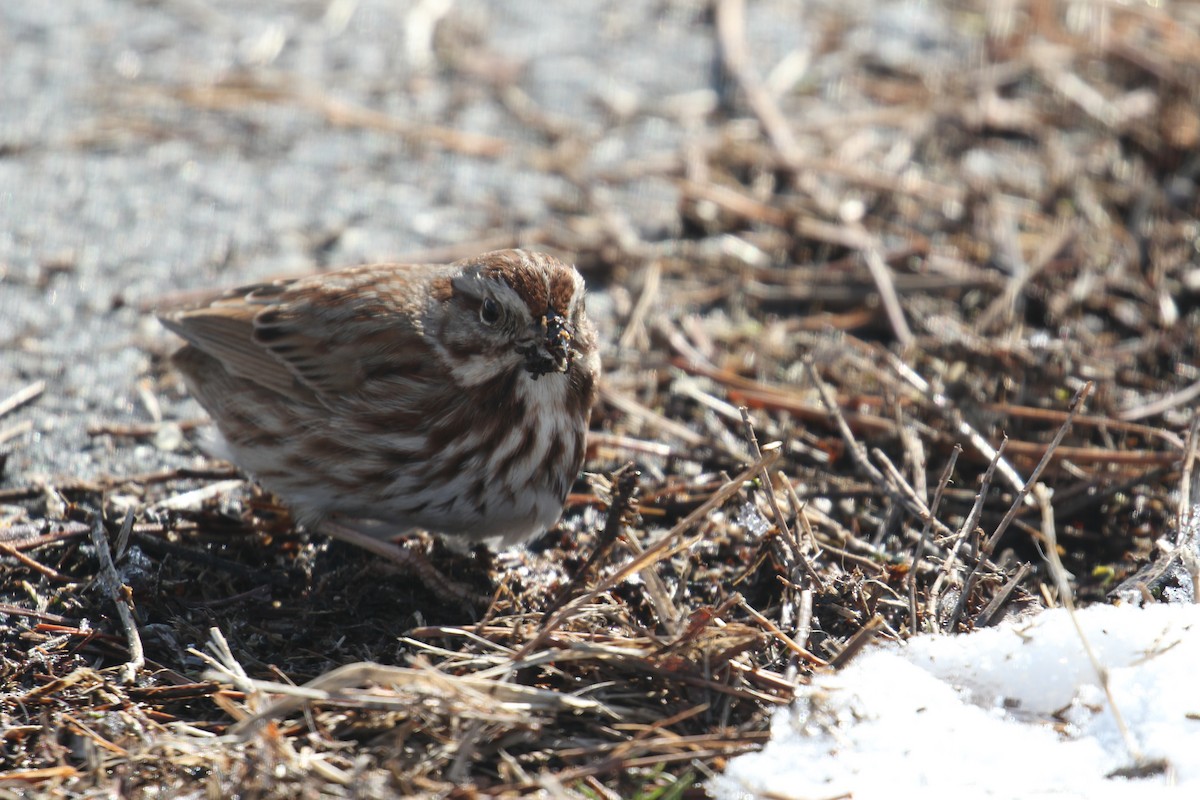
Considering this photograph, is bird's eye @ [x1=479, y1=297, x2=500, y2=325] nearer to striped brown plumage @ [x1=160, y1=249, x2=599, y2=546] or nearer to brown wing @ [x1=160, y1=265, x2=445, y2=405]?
striped brown plumage @ [x1=160, y1=249, x2=599, y2=546]

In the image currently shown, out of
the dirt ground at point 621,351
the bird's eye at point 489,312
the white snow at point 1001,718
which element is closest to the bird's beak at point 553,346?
the bird's eye at point 489,312

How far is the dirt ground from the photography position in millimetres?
3107

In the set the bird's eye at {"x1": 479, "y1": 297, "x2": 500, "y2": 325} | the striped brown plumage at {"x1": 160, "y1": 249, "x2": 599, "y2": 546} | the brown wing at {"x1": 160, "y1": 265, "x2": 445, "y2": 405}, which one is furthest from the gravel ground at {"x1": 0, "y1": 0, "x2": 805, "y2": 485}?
the bird's eye at {"x1": 479, "y1": 297, "x2": 500, "y2": 325}

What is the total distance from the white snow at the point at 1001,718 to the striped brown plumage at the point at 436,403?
3.78ft

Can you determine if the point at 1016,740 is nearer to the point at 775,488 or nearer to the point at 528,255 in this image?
the point at 775,488

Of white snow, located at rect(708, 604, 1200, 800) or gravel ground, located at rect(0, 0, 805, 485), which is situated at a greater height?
gravel ground, located at rect(0, 0, 805, 485)

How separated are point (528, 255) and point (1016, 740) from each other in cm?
181

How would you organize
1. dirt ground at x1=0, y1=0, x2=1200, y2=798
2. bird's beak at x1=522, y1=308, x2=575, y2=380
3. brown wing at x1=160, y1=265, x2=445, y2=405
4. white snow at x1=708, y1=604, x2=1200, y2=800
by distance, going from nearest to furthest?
white snow at x1=708, y1=604, x2=1200, y2=800, dirt ground at x1=0, y1=0, x2=1200, y2=798, bird's beak at x1=522, y1=308, x2=575, y2=380, brown wing at x1=160, y1=265, x2=445, y2=405

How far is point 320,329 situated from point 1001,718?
2.29m

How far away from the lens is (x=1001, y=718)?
3043mm

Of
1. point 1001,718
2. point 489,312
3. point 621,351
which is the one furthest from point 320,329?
point 1001,718

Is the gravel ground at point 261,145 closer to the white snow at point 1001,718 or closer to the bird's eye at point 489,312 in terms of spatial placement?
the bird's eye at point 489,312

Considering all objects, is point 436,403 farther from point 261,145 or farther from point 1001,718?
point 261,145

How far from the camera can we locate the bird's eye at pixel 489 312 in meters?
3.81
